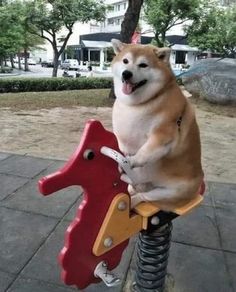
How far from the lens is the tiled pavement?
8.32 feet

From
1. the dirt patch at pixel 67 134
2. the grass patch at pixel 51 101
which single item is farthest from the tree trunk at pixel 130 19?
the dirt patch at pixel 67 134

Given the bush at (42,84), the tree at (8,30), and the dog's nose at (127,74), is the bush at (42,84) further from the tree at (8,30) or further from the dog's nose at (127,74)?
the dog's nose at (127,74)

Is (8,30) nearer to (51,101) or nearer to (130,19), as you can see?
(51,101)

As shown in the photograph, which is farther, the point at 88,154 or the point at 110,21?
the point at 110,21

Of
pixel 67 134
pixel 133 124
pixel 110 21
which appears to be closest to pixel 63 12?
pixel 67 134

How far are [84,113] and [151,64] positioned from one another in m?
7.28

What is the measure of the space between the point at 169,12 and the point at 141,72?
17686 mm

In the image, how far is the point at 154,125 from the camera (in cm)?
164

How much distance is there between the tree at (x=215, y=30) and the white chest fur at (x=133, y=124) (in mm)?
19412

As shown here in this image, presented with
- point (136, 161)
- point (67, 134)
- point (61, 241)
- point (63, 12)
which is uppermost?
point (63, 12)

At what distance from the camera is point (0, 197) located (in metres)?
3.69

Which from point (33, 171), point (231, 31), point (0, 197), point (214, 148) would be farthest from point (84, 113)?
point (231, 31)

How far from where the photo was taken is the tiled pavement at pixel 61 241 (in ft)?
8.32

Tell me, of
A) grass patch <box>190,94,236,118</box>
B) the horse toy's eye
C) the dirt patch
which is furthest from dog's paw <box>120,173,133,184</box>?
grass patch <box>190,94,236,118</box>
